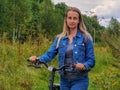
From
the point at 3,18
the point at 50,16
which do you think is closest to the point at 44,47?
the point at 3,18

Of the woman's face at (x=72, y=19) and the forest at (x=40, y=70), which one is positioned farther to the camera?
the forest at (x=40, y=70)

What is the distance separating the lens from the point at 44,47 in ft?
41.8

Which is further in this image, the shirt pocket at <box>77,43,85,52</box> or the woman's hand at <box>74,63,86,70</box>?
the shirt pocket at <box>77,43,85,52</box>

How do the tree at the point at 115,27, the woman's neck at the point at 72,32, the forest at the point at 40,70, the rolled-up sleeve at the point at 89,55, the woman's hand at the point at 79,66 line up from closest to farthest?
the woman's hand at the point at 79,66
the rolled-up sleeve at the point at 89,55
the woman's neck at the point at 72,32
the forest at the point at 40,70
the tree at the point at 115,27

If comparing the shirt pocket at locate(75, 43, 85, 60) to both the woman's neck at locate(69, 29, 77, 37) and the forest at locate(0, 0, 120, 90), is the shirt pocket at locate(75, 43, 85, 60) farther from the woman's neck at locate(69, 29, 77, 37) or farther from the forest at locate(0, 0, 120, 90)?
the forest at locate(0, 0, 120, 90)

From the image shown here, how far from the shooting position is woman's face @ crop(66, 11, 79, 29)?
508 cm

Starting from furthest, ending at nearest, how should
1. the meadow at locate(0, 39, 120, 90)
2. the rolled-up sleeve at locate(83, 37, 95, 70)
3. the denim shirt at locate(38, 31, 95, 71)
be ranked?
the meadow at locate(0, 39, 120, 90)
the denim shirt at locate(38, 31, 95, 71)
the rolled-up sleeve at locate(83, 37, 95, 70)

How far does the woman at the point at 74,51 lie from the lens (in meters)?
5.01

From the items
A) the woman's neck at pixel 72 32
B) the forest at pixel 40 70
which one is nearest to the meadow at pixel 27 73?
the forest at pixel 40 70

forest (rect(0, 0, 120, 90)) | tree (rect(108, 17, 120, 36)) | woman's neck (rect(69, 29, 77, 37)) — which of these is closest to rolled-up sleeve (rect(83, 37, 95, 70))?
woman's neck (rect(69, 29, 77, 37))

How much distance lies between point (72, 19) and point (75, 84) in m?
0.76

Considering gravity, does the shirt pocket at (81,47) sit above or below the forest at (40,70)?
above

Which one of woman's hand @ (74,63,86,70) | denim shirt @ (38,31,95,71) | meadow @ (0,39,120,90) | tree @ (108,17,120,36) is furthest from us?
meadow @ (0,39,120,90)

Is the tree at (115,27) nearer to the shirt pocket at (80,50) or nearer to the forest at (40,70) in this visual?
the forest at (40,70)
